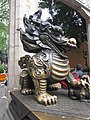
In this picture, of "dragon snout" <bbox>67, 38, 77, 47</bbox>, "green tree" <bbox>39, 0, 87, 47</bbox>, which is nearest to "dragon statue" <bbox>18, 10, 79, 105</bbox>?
"dragon snout" <bbox>67, 38, 77, 47</bbox>

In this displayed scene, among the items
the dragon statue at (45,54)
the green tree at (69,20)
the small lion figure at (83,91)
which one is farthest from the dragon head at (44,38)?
the green tree at (69,20)

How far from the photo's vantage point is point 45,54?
1.27 meters

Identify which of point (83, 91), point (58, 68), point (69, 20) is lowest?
point (83, 91)

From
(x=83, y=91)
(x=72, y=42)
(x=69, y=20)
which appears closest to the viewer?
(x=83, y=91)

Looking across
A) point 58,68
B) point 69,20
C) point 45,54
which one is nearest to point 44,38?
point 45,54

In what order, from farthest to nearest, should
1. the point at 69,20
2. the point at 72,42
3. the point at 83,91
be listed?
1. the point at 69,20
2. the point at 72,42
3. the point at 83,91

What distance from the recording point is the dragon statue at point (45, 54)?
47.3 inches

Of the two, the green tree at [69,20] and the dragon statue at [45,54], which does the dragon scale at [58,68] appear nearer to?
the dragon statue at [45,54]

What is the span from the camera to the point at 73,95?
123 cm

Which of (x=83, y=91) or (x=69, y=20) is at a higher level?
(x=69, y=20)

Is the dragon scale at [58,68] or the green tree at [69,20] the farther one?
the green tree at [69,20]

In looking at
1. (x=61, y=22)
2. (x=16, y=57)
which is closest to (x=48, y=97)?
(x=16, y=57)

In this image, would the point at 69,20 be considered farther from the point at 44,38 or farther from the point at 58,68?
the point at 58,68

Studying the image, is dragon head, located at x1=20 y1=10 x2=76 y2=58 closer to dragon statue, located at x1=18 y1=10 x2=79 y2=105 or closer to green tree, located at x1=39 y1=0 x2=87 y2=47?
dragon statue, located at x1=18 y1=10 x2=79 y2=105
